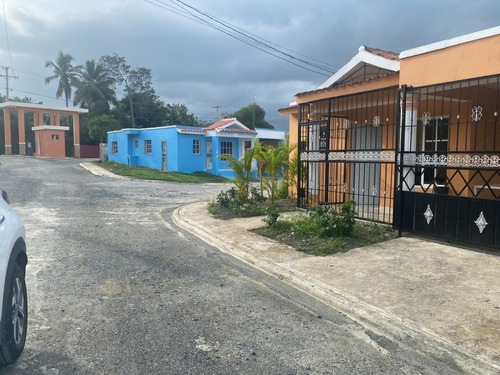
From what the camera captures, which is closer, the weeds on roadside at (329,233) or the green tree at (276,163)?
the weeds on roadside at (329,233)

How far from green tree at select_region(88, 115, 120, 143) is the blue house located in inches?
439

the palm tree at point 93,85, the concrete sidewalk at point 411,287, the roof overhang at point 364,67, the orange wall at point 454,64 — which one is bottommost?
the concrete sidewalk at point 411,287

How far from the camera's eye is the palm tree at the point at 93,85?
46.6m

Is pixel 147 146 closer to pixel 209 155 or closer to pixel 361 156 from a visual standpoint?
pixel 209 155

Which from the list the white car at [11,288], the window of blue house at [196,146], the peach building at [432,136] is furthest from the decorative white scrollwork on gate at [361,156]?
the window of blue house at [196,146]

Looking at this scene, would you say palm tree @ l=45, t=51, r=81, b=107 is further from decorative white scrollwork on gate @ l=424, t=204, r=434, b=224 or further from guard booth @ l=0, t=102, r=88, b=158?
decorative white scrollwork on gate @ l=424, t=204, r=434, b=224

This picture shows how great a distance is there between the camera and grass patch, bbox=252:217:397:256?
6.85 metres

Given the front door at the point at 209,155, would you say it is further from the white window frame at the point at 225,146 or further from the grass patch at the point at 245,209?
the grass patch at the point at 245,209

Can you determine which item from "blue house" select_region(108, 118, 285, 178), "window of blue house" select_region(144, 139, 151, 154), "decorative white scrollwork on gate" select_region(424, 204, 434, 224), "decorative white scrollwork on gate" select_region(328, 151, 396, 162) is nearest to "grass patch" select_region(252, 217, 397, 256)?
"decorative white scrollwork on gate" select_region(424, 204, 434, 224)

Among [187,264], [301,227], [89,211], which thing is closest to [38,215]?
[89,211]

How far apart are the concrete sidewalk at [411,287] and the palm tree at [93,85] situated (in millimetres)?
44754

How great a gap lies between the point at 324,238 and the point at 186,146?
68.2ft

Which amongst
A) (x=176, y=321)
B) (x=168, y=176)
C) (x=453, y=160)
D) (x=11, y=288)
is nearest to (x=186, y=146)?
(x=168, y=176)

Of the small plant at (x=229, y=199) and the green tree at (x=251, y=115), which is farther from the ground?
the green tree at (x=251, y=115)
